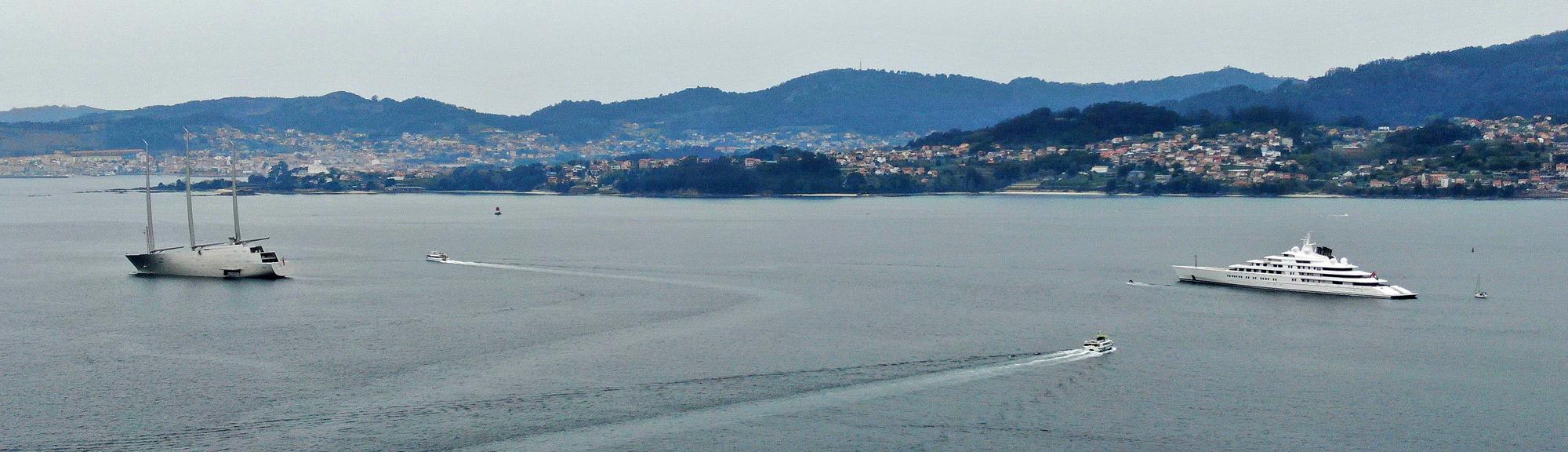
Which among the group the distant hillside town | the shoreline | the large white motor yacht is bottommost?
the shoreline

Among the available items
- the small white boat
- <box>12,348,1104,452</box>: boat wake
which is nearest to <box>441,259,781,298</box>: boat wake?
the small white boat

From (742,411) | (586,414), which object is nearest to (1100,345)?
(742,411)

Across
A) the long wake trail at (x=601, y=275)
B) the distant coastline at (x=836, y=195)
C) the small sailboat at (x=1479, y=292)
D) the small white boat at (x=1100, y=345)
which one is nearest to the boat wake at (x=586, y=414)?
the small white boat at (x=1100, y=345)

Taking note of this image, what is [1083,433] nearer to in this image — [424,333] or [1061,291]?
[424,333]

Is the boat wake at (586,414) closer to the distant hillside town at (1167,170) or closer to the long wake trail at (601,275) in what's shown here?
the long wake trail at (601,275)

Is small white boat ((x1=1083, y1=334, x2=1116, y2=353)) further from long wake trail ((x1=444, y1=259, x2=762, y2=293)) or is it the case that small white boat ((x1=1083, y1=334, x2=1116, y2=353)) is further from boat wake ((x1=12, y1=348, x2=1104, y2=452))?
long wake trail ((x1=444, y1=259, x2=762, y2=293))
